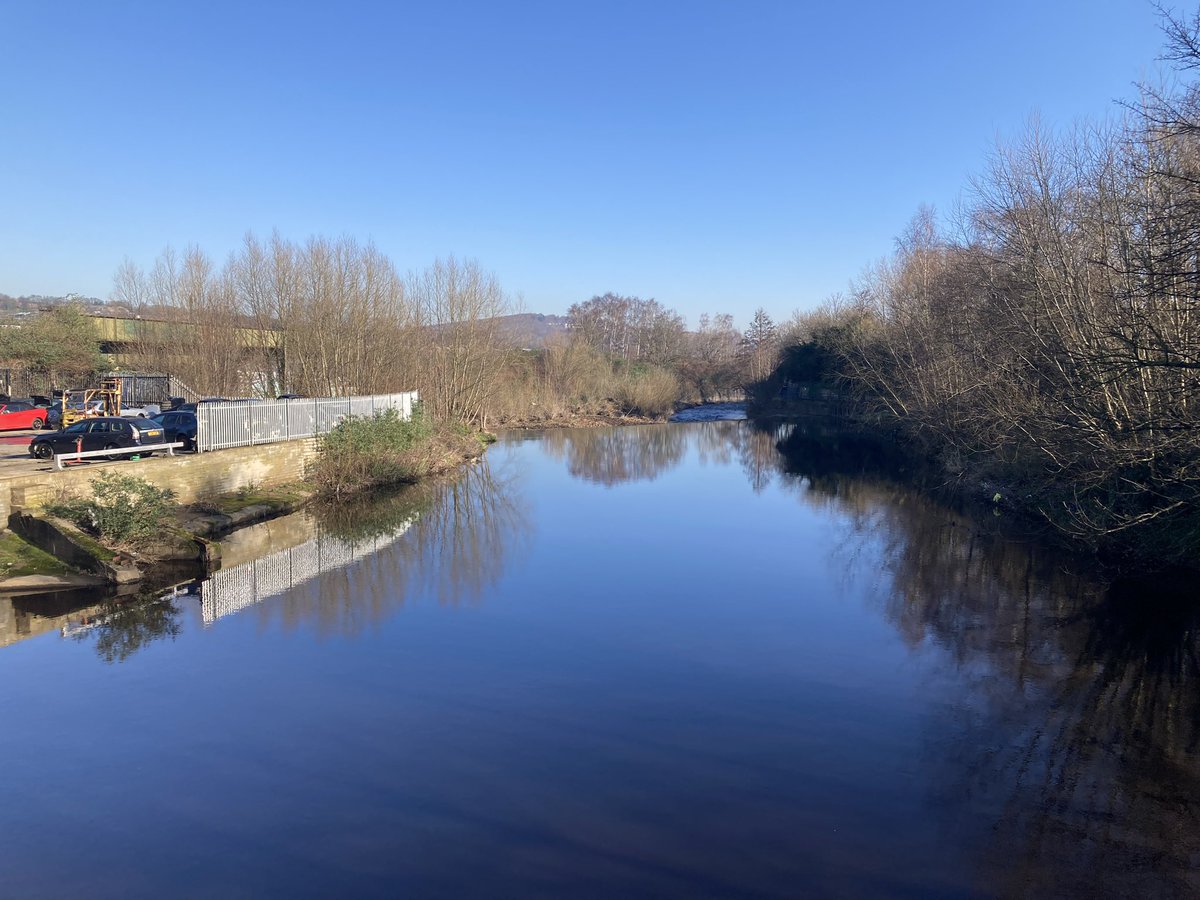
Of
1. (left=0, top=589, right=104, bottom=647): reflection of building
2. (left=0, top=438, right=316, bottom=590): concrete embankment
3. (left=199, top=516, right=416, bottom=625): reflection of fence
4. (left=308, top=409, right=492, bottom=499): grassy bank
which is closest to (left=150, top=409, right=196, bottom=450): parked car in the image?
(left=0, top=438, right=316, bottom=590): concrete embankment

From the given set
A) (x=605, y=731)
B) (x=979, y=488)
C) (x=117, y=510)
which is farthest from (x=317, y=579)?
(x=979, y=488)

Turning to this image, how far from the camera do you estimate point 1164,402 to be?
12078 millimetres

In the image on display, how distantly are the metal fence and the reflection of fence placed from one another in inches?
171

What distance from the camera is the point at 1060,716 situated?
8.04 m

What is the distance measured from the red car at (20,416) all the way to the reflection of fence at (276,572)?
59.0ft

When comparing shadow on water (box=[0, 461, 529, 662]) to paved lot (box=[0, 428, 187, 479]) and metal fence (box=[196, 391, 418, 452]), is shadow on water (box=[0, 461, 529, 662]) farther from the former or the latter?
paved lot (box=[0, 428, 187, 479])

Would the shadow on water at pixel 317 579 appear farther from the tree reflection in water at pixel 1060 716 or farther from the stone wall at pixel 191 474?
the tree reflection in water at pixel 1060 716

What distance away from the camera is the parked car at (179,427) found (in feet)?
65.8

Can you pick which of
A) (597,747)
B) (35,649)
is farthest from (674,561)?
(35,649)

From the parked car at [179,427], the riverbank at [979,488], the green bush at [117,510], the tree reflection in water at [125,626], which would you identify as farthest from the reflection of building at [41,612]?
the riverbank at [979,488]

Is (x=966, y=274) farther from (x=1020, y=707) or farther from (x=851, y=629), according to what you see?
(x=1020, y=707)

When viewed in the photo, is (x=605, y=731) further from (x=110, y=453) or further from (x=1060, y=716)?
(x=110, y=453)

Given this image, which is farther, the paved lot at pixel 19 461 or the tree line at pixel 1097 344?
the paved lot at pixel 19 461

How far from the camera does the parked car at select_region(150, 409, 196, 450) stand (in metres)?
20.1
